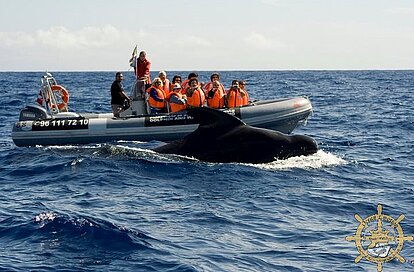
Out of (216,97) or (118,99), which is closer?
(216,97)

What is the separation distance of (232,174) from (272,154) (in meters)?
1.36

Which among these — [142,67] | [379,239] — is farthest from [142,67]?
[379,239]

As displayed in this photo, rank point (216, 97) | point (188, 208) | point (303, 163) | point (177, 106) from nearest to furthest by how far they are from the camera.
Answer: point (188, 208) < point (303, 163) < point (177, 106) < point (216, 97)

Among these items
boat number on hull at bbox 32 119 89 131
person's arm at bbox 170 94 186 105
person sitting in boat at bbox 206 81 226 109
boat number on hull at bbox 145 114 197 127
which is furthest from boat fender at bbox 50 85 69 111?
person sitting in boat at bbox 206 81 226 109

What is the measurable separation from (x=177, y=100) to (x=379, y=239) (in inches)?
422

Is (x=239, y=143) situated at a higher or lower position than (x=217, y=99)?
lower

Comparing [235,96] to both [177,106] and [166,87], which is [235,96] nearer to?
[177,106]

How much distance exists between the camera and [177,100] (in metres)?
19.8

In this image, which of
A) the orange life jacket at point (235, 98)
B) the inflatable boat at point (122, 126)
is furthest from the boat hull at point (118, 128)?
the orange life jacket at point (235, 98)

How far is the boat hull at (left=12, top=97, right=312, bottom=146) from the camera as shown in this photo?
64.8ft

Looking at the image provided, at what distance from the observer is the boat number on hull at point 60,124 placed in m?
19.8

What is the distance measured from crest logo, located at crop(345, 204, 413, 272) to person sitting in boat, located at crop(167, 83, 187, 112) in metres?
9.14

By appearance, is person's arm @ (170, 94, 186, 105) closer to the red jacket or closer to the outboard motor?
the red jacket

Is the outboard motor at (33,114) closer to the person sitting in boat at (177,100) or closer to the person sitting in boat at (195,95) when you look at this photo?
the person sitting in boat at (177,100)
